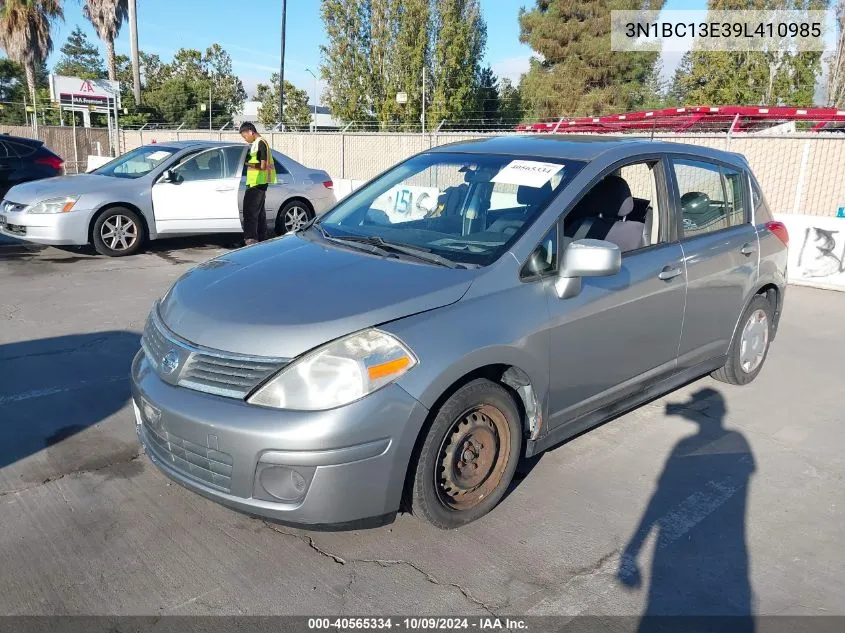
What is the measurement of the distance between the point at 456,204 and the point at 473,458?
5.02 ft

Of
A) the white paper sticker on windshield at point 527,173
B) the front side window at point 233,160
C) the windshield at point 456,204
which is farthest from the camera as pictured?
the front side window at point 233,160

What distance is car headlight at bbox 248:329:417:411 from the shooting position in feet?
8.92

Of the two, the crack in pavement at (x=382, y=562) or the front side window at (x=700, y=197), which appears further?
the front side window at (x=700, y=197)

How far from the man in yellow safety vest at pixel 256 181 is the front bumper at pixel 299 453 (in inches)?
258

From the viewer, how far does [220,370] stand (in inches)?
112

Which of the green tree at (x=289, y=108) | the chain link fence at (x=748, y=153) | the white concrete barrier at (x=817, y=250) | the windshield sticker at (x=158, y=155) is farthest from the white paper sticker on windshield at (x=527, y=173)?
the green tree at (x=289, y=108)

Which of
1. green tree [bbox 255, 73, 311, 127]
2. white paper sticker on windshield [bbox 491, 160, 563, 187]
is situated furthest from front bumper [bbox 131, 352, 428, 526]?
green tree [bbox 255, 73, 311, 127]

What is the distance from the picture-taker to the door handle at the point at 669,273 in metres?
4.04

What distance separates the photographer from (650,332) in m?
4.00

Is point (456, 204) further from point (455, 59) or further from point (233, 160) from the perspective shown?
point (455, 59)

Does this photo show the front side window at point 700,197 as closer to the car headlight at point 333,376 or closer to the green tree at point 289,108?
the car headlight at point 333,376

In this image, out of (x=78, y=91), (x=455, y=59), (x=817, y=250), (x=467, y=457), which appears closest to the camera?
(x=467, y=457)

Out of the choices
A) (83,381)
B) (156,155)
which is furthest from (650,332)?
(156,155)

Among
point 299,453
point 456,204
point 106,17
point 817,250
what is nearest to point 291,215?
point 456,204
